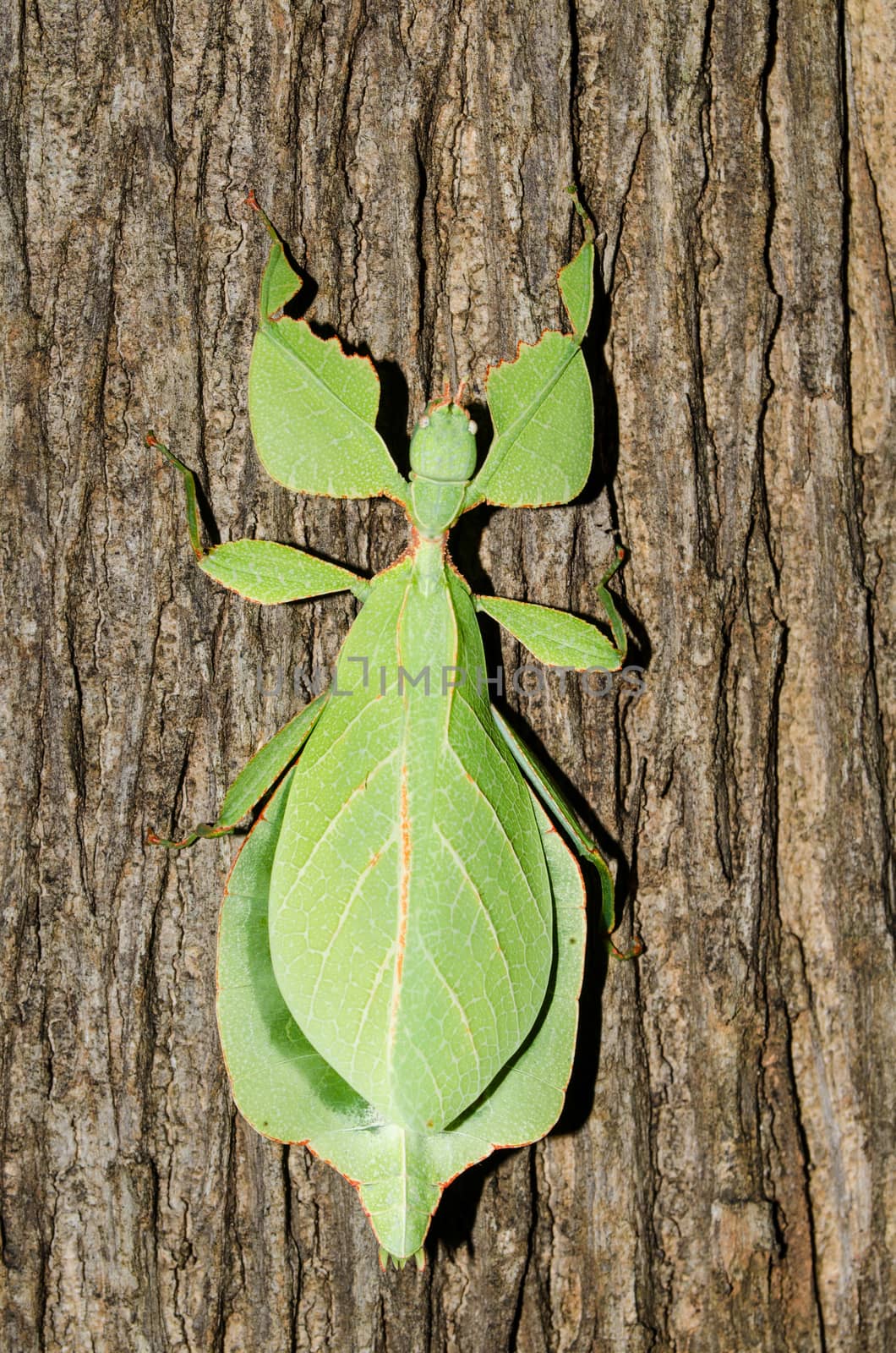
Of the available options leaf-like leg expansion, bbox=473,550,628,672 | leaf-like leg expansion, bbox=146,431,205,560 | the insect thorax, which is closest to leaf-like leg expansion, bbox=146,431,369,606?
leaf-like leg expansion, bbox=146,431,205,560

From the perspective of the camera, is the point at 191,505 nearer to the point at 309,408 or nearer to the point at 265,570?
the point at 265,570

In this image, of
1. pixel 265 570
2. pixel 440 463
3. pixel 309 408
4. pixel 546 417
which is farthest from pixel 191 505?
pixel 546 417

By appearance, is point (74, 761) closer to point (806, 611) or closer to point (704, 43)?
point (806, 611)

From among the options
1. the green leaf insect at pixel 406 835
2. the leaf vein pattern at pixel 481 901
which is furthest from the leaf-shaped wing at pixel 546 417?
the leaf vein pattern at pixel 481 901

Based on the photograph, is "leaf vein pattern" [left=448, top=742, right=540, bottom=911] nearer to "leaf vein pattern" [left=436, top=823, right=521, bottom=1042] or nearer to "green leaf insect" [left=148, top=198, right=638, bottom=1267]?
"green leaf insect" [left=148, top=198, right=638, bottom=1267]

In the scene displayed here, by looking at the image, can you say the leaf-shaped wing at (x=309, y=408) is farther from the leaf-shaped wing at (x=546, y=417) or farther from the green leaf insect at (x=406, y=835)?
the leaf-shaped wing at (x=546, y=417)

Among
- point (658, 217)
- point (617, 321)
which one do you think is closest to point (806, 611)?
point (617, 321)
